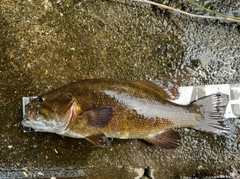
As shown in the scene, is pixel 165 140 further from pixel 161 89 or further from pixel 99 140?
pixel 99 140

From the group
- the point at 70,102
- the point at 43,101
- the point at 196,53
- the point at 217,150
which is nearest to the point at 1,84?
the point at 43,101

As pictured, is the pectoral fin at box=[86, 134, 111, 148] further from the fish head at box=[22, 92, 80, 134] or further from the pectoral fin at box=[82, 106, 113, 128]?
the fish head at box=[22, 92, 80, 134]

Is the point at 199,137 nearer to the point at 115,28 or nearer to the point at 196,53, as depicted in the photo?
the point at 196,53

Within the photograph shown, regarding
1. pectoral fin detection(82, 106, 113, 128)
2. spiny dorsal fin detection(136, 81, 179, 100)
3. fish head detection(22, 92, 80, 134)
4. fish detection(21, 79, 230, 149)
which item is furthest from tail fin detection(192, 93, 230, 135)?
fish head detection(22, 92, 80, 134)

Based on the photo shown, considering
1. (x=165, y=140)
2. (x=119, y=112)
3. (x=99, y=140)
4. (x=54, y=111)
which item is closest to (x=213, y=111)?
(x=165, y=140)

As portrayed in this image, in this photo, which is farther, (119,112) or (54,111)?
(119,112)

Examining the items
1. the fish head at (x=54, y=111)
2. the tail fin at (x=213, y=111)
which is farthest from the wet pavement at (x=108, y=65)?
the fish head at (x=54, y=111)
